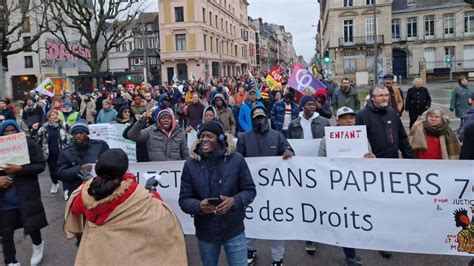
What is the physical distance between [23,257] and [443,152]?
17.5 ft

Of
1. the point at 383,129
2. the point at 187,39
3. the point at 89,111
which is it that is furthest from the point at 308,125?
the point at 187,39

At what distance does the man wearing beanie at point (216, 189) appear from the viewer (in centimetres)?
365

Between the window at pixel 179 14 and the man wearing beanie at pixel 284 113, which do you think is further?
the window at pixel 179 14

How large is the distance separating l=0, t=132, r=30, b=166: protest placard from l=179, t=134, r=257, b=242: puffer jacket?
91.5 inches

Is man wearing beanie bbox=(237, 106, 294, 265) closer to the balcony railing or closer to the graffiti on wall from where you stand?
the graffiti on wall

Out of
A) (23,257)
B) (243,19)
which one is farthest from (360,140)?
(243,19)

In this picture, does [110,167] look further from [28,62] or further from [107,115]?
[28,62]

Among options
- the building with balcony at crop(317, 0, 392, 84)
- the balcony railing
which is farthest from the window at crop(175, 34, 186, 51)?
the balcony railing

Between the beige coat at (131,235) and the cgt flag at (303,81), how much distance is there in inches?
262

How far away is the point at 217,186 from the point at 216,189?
3cm

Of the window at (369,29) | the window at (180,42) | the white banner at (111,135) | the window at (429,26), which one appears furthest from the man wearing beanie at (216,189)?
the window at (180,42)

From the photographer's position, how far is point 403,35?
58219mm

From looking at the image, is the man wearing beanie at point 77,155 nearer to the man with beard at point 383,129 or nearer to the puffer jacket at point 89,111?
the man with beard at point 383,129

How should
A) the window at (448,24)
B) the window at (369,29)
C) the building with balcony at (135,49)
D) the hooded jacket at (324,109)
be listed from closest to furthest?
the hooded jacket at (324,109) < the window at (369,29) < the window at (448,24) < the building with balcony at (135,49)
